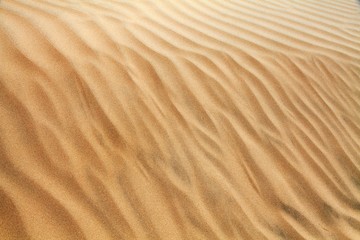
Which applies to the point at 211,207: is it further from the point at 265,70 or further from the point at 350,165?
the point at 265,70

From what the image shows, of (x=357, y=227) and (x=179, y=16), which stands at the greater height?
(x=179, y=16)

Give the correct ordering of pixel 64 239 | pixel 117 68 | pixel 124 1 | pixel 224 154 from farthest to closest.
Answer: pixel 124 1 → pixel 117 68 → pixel 224 154 → pixel 64 239

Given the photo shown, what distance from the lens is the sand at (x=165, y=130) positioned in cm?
160

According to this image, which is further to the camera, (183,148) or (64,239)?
(183,148)

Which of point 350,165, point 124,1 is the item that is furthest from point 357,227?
point 124,1

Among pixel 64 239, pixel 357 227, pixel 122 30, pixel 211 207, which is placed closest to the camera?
pixel 64 239

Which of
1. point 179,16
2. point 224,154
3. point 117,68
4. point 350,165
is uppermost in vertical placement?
point 179,16

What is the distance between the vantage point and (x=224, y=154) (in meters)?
2.04

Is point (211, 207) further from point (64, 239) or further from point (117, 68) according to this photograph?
point (117, 68)

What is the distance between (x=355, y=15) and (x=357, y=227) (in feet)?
10.8

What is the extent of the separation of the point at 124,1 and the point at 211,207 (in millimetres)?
2156

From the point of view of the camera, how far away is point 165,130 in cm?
202

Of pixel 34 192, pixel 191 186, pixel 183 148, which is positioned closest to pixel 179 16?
pixel 183 148

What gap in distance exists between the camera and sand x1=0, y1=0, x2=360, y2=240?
160cm
